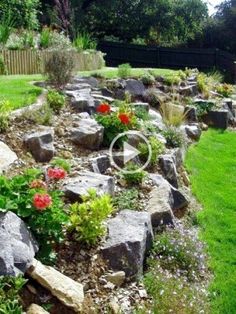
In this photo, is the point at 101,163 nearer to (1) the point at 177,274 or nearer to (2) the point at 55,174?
(2) the point at 55,174

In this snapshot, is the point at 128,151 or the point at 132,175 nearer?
the point at 132,175

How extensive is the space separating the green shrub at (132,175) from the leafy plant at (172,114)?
2745mm

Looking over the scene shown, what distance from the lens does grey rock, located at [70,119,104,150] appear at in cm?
553

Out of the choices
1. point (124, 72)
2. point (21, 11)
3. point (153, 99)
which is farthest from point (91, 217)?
point (21, 11)

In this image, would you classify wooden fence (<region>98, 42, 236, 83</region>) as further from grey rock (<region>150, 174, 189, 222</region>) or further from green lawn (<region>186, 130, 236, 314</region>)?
grey rock (<region>150, 174, 189, 222</region>)

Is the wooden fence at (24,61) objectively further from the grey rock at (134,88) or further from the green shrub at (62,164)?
the green shrub at (62,164)

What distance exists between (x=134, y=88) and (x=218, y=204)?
4.22 metres

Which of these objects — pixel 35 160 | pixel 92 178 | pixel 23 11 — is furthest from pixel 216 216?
pixel 23 11

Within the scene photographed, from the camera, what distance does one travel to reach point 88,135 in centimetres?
552

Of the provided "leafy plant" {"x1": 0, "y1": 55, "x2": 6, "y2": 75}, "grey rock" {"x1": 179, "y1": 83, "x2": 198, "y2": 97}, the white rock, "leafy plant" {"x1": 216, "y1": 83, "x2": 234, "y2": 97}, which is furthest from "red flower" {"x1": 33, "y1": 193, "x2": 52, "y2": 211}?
"leafy plant" {"x1": 216, "y1": 83, "x2": 234, "y2": 97}

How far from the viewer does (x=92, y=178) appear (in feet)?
14.7

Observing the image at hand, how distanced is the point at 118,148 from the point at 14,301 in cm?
324

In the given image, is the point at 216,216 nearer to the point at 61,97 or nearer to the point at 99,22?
the point at 61,97

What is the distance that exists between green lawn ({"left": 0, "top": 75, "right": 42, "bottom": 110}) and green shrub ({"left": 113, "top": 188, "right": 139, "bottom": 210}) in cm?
182
